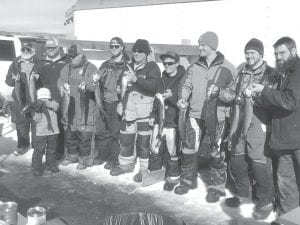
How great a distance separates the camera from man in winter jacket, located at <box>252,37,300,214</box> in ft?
14.1

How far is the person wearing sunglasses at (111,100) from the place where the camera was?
21.2 feet

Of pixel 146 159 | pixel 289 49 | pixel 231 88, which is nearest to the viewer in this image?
pixel 289 49

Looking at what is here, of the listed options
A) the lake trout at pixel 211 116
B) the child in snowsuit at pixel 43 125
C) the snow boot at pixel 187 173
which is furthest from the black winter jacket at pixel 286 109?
the child in snowsuit at pixel 43 125

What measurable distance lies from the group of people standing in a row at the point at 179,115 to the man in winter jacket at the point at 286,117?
0.01 meters

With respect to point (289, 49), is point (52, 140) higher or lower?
lower

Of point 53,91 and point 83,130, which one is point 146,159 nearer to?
point 83,130

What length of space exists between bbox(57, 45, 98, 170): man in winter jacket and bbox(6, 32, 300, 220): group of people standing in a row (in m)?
0.02

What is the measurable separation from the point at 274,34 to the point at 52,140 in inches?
160

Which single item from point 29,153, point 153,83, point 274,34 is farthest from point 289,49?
point 29,153

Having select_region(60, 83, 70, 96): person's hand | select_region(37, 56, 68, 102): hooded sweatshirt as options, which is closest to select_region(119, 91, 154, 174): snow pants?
select_region(60, 83, 70, 96): person's hand

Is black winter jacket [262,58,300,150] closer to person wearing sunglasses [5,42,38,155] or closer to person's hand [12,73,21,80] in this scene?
person wearing sunglasses [5,42,38,155]

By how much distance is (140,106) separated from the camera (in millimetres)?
6176

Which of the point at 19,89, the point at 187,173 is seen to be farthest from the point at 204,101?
the point at 19,89

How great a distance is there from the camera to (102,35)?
9641mm
